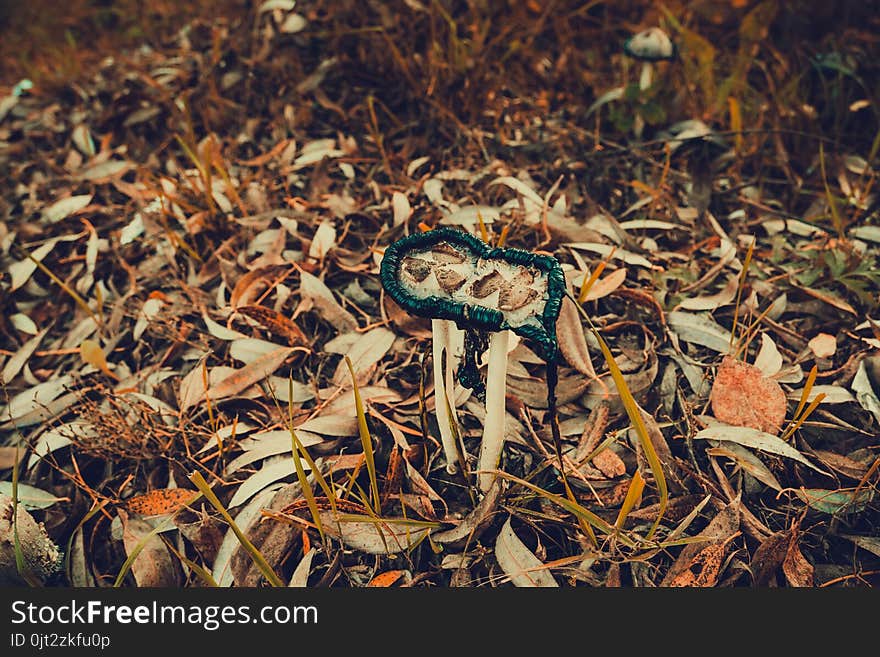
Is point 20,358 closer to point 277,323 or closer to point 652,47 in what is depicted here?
point 277,323

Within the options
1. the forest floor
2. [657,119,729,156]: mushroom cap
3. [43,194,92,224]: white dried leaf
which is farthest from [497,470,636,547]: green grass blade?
[43,194,92,224]: white dried leaf

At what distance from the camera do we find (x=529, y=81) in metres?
2.87

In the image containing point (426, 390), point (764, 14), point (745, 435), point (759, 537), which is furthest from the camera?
point (764, 14)

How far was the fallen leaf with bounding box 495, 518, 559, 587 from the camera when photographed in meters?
1.48

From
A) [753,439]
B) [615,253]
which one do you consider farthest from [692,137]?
[753,439]

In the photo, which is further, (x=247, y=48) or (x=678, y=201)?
(x=247, y=48)

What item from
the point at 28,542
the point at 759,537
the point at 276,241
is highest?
the point at 276,241

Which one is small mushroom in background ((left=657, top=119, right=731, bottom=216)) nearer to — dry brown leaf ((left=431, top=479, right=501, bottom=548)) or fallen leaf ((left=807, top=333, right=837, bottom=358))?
fallen leaf ((left=807, top=333, right=837, bottom=358))

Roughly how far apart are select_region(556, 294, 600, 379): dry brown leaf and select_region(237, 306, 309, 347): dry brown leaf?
74 centimetres

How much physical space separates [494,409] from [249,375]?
799 mm

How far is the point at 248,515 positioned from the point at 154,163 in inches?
69.8

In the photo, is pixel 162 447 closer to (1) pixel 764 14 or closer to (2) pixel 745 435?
(2) pixel 745 435

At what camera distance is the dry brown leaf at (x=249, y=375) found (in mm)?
1818

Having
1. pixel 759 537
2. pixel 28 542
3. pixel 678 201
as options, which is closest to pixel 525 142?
pixel 678 201
